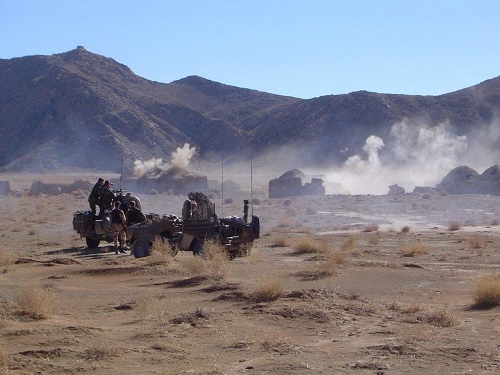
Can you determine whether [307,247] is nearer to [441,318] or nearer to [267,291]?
[267,291]

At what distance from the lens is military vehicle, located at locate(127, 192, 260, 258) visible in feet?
73.8

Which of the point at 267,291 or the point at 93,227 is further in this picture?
the point at 93,227

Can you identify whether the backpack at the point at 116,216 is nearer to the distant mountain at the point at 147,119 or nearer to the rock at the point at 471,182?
the rock at the point at 471,182

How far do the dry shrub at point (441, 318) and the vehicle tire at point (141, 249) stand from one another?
11878 mm

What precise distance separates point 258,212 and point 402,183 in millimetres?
41949

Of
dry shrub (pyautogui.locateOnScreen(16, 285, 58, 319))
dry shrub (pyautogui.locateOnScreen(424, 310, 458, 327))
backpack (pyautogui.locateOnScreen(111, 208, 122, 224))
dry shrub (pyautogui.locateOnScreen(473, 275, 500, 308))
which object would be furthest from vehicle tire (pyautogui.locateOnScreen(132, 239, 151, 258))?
dry shrub (pyautogui.locateOnScreen(424, 310, 458, 327))

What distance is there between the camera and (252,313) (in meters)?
13.2

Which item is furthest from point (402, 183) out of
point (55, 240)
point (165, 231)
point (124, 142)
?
point (165, 231)

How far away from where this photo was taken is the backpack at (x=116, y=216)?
24.2 meters

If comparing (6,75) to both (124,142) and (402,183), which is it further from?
(402,183)

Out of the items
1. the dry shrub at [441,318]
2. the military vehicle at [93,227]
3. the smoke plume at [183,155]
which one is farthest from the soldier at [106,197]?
the smoke plume at [183,155]

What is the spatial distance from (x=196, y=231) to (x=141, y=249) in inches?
73.3

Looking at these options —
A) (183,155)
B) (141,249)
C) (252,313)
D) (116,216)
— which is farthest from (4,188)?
(252,313)

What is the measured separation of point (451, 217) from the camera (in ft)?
159
